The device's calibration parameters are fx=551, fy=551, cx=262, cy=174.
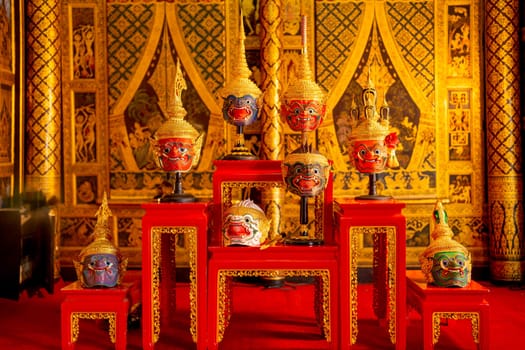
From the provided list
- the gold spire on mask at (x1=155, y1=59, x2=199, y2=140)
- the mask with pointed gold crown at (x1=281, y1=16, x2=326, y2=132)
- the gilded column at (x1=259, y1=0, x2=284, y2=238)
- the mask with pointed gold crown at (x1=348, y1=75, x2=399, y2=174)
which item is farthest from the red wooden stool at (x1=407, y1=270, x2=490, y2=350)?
the gilded column at (x1=259, y1=0, x2=284, y2=238)

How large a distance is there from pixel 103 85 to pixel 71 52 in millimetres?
456

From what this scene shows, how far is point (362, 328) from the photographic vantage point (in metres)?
3.74

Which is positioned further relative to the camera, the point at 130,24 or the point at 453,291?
the point at 130,24

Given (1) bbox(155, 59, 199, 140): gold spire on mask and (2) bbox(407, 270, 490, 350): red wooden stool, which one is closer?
(2) bbox(407, 270, 490, 350): red wooden stool

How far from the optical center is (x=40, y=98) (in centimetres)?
528

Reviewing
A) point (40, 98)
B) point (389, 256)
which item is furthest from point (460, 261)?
point (40, 98)

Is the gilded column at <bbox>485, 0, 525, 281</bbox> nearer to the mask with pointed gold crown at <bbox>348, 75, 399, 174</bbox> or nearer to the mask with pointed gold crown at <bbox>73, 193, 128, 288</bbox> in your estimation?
the mask with pointed gold crown at <bbox>348, 75, 399, 174</bbox>

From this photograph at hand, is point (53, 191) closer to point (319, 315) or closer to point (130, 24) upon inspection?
point (130, 24)

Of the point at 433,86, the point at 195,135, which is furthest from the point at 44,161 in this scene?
the point at 433,86

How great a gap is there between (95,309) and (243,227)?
1.00 meters

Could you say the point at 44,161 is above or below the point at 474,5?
below

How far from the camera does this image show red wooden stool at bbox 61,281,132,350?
127 inches

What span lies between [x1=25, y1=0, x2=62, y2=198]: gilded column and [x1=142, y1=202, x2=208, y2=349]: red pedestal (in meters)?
2.45

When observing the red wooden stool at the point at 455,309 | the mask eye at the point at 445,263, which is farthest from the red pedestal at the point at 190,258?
the mask eye at the point at 445,263
